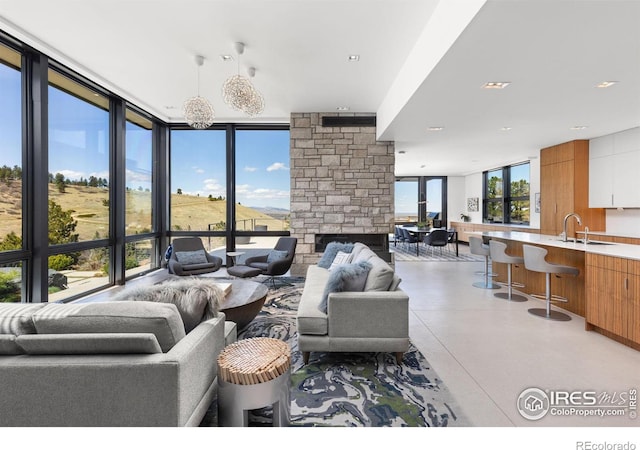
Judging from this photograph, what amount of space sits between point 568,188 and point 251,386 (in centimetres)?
683

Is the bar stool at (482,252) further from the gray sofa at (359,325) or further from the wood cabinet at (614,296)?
the gray sofa at (359,325)

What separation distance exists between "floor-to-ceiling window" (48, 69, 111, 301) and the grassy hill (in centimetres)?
1

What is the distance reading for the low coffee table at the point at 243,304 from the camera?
281 cm

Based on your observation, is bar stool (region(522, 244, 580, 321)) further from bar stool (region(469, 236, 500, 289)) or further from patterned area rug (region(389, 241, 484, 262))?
patterned area rug (region(389, 241, 484, 262))

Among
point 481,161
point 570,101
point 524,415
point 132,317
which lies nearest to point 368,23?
point 570,101

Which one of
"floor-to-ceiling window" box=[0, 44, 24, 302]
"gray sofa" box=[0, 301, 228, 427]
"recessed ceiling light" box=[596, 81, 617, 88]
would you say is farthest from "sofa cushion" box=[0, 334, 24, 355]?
"recessed ceiling light" box=[596, 81, 617, 88]

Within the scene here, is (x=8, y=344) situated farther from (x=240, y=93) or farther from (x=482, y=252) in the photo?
(x=482, y=252)

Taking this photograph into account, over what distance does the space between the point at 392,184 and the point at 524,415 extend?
4.35m

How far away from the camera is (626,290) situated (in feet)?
9.07

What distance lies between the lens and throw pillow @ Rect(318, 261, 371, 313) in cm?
250

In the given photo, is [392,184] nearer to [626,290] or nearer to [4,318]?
[626,290]

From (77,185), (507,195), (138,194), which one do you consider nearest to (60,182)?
(77,185)

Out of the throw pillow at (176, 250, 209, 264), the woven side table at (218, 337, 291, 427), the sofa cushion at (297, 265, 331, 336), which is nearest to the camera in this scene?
the woven side table at (218, 337, 291, 427)

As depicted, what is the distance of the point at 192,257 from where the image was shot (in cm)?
495
